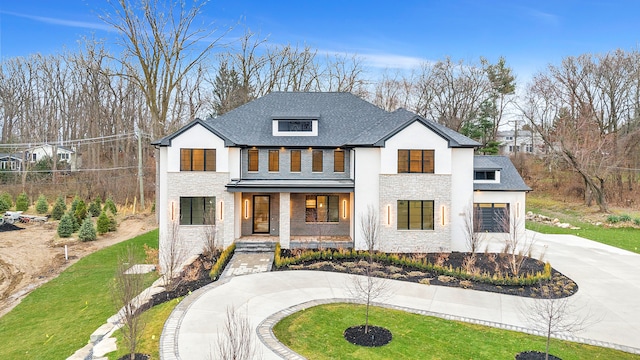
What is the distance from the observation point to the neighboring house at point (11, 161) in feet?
142

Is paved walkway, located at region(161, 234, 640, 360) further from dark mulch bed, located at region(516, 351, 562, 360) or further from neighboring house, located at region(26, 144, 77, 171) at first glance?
neighboring house, located at region(26, 144, 77, 171)

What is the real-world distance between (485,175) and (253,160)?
42.4ft

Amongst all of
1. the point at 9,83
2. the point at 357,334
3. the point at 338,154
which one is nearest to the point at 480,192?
the point at 338,154

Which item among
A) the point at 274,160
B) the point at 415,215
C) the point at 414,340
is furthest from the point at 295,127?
the point at 414,340

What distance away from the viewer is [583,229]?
23.1 m

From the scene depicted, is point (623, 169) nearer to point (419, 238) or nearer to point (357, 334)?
point (419, 238)

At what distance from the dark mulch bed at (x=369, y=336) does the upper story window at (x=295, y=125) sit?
12252 millimetres

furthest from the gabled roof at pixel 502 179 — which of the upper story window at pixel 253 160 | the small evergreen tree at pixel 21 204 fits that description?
the small evergreen tree at pixel 21 204

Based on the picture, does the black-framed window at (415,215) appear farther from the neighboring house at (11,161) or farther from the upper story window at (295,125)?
the neighboring house at (11,161)

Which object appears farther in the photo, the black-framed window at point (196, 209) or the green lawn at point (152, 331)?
the black-framed window at point (196, 209)

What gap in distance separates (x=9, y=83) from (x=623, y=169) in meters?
65.7

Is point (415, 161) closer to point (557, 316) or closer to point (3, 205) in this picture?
point (557, 316)

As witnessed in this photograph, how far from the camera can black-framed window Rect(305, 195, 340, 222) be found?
62.4 ft

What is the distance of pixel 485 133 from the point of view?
1556 inches
